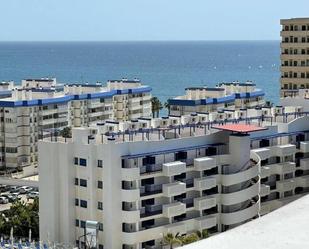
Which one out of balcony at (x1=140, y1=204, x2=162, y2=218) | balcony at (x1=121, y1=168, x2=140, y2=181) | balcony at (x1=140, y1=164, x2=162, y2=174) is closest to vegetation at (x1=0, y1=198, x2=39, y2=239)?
balcony at (x1=140, y1=204, x2=162, y2=218)

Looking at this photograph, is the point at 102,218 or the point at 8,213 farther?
the point at 8,213

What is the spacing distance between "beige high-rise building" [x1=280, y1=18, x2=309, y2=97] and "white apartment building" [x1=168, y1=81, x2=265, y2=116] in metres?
6.78

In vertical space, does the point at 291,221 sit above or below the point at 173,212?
above

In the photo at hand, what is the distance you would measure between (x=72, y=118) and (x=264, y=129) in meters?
34.9

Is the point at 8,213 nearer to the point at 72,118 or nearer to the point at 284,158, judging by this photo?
the point at 284,158

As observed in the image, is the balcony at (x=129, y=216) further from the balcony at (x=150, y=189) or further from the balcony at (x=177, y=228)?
the balcony at (x=177, y=228)

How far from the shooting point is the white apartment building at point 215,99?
6875cm

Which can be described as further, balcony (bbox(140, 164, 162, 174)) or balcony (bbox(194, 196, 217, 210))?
balcony (bbox(194, 196, 217, 210))

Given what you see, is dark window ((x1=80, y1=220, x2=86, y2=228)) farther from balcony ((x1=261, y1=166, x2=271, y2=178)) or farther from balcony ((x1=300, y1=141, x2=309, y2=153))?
balcony ((x1=300, y1=141, x2=309, y2=153))

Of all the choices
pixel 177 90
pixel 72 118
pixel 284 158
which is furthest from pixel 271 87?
pixel 284 158

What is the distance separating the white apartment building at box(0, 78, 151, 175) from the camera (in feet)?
208

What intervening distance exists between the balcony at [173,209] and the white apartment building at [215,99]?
100 ft

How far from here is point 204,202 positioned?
3666 centimetres

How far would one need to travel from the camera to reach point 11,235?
1453 inches
